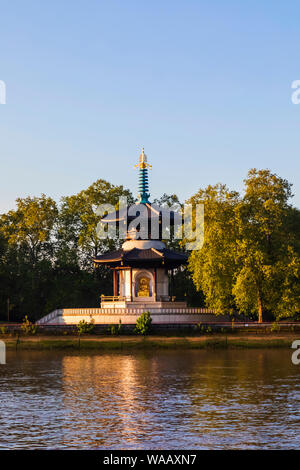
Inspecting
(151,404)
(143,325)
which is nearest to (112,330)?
(143,325)

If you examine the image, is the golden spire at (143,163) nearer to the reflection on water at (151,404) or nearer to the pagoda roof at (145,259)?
the pagoda roof at (145,259)

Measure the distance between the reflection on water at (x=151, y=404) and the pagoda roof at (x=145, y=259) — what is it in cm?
2510

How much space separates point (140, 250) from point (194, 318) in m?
11.6

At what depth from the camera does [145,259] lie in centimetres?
7225

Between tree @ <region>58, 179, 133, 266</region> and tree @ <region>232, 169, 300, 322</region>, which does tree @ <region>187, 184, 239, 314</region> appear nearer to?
tree @ <region>232, 169, 300, 322</region>

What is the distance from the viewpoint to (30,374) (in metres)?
40.3

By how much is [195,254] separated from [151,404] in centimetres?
4267

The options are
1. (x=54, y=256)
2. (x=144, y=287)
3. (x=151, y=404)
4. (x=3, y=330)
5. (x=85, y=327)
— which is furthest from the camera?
(x=54, y=256)

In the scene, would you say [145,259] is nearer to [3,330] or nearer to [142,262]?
[142,262]

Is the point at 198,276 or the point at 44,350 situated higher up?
the point at 198,276

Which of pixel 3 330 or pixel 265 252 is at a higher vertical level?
pixel 265 252
